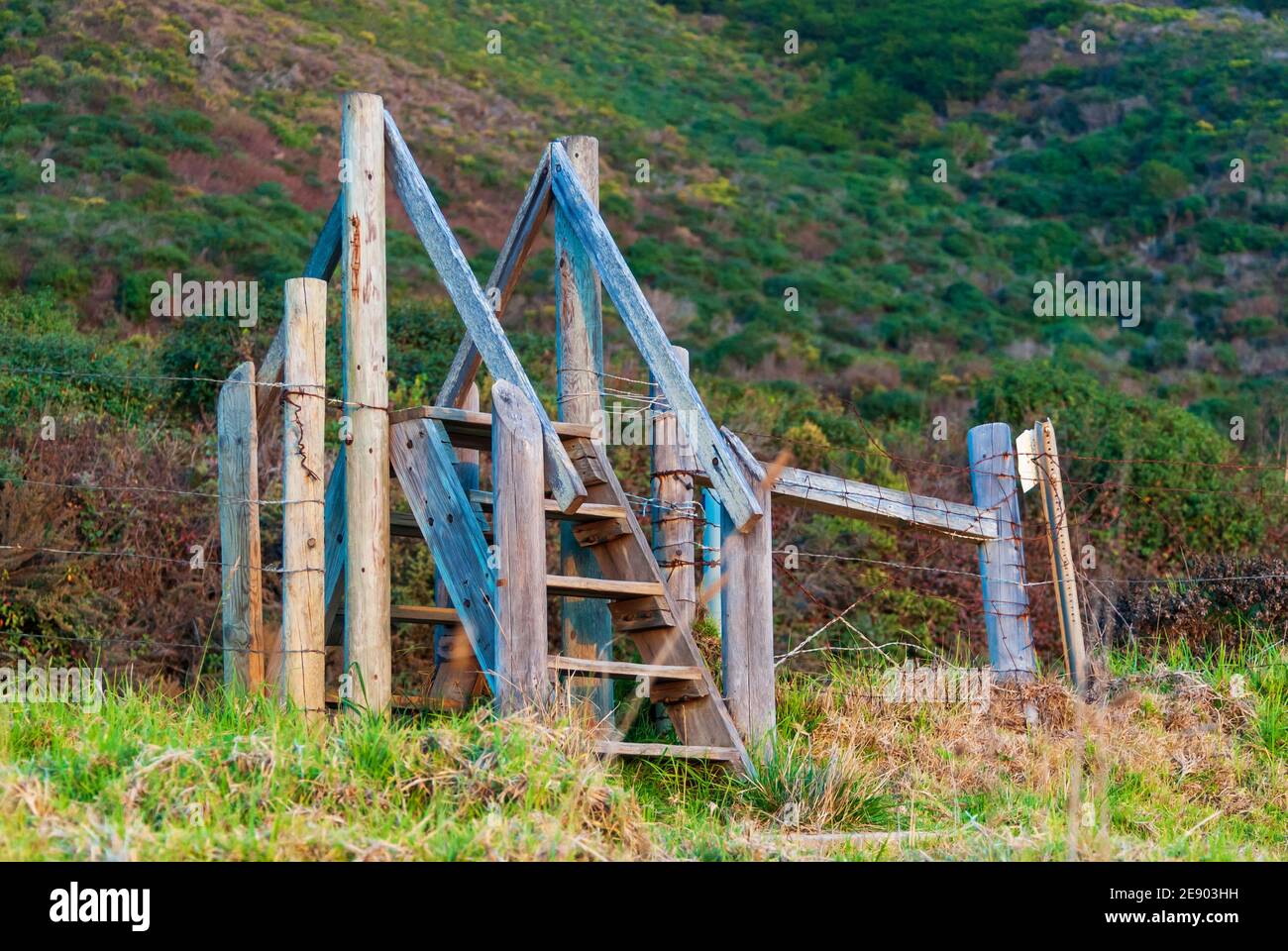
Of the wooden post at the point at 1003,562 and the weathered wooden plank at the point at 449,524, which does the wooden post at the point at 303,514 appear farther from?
the wooden post at the point at 1003,562

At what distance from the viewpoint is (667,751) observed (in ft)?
21.0

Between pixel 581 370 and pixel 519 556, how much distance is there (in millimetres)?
1792

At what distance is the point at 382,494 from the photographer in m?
6.97

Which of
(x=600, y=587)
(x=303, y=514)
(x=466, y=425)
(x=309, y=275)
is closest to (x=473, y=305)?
(x=466, y=425)

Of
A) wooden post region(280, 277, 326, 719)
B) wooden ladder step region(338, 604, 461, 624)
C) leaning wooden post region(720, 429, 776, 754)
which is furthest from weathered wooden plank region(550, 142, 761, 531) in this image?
wooden ladder step region(338, 604, 461, 624)

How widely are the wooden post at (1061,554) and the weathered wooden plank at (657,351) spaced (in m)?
2.06

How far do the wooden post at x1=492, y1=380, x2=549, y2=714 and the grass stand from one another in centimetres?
29

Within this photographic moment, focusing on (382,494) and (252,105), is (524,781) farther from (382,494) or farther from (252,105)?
(252,105)

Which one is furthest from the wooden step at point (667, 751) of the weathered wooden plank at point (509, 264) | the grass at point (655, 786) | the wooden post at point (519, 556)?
the weathered wooden plank at point (509, 264)

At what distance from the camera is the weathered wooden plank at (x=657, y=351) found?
669 centimetres

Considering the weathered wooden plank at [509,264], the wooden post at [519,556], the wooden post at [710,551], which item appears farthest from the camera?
the wooden post at [710,551]

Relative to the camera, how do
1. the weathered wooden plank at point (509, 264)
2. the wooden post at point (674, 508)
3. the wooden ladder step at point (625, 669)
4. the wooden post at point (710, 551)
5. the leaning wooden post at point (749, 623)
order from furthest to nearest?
Answer: the wooden post at point (710, 551)
the weathered wooden plank at point (509, 264)
the wooden post at point (674, 508)
the leaning wooden post at point (749, 623)
the wooden ladder step at point (625, 669)

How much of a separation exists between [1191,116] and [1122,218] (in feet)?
16.9

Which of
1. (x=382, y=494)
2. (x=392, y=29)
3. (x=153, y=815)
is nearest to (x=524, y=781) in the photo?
(x=153, y=815)
